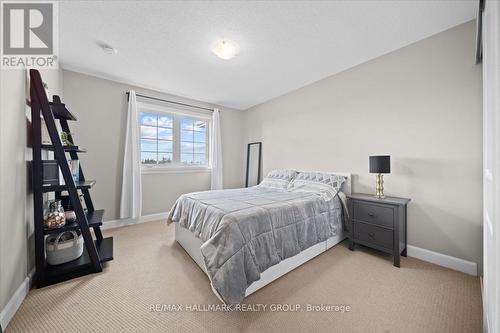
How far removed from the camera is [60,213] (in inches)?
74.3

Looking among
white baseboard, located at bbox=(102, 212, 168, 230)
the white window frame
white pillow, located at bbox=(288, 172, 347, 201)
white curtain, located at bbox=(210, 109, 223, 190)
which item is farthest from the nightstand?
white baseboard, located at bbox=(102, 212, 168, 230)

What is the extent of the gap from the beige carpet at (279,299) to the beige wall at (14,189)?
0.30m

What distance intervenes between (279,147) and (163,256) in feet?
9.24

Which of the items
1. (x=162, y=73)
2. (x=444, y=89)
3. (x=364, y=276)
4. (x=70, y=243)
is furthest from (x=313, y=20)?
(x=70, y=243)

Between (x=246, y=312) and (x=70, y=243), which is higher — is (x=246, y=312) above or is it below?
below

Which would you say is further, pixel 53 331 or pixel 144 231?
pixel 144 231

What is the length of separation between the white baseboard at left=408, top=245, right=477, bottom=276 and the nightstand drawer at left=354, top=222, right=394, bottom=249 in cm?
41

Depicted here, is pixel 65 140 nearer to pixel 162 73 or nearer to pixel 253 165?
pixel 162 73

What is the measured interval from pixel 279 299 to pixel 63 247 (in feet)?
7.11

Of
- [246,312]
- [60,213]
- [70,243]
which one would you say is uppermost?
[60,213]

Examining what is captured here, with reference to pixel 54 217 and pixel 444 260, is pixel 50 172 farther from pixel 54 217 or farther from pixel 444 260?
pixel 444 260

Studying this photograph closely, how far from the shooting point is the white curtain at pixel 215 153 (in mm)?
4312

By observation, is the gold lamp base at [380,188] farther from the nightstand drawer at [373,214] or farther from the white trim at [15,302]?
the white trim at [15,302]

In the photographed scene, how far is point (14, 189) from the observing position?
57.6 inches
